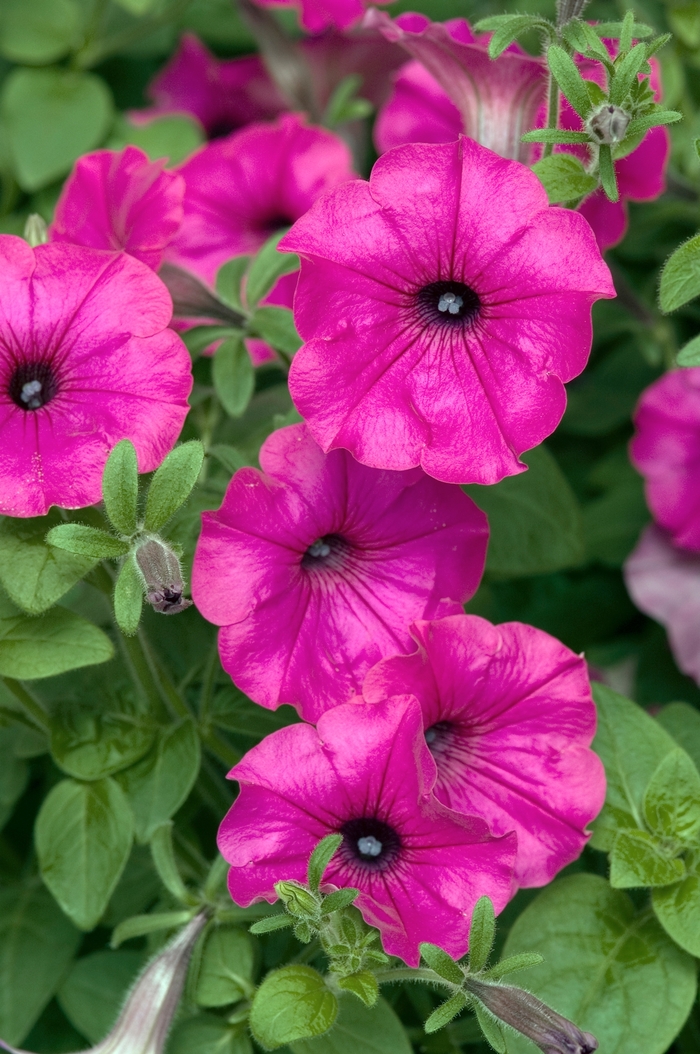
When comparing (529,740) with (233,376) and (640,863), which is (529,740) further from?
(233,376)

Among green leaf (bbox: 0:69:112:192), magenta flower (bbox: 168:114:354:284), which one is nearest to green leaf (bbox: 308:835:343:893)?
magenta flower (bbox: 168:114:354:284)

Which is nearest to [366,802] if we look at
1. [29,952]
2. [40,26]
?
[29,952]

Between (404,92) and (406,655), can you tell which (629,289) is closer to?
(404,92)

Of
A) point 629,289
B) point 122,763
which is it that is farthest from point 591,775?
point 629,289

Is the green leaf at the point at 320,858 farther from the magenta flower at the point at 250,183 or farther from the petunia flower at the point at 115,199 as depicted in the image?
the magenta flower at the point at 250,183

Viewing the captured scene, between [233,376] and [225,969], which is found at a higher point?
[233,376]

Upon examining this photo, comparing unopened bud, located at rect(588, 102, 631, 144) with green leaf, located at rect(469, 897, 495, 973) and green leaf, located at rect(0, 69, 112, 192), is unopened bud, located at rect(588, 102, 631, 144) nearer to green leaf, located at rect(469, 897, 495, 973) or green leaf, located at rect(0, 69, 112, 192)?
green leaf, located at rect(469, 897, 495, 973)
